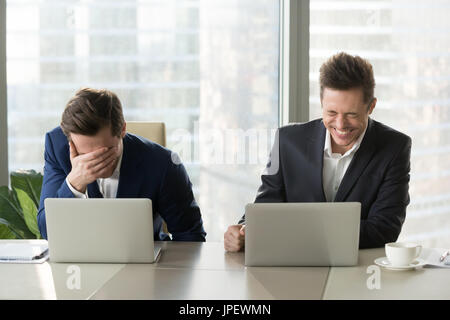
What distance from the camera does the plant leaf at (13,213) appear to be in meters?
3.54

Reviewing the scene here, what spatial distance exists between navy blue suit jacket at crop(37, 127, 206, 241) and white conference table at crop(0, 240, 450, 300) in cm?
50

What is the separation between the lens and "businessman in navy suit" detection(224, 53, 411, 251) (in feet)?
8.05

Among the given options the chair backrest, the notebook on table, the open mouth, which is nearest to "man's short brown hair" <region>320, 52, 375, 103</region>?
the open mouth

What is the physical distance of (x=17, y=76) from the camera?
153 inches

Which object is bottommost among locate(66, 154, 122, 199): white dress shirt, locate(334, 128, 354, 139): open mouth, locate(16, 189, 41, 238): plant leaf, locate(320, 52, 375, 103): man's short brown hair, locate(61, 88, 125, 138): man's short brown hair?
locate(16, 189, 41, 238): plant leaf

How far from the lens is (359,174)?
2.49 metres

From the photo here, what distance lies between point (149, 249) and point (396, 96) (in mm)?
2429

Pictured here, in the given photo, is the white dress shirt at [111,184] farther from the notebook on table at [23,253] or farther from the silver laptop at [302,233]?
the silver laptop at [302,233]

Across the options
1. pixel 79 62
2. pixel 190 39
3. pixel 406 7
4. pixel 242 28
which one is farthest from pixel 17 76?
pixel 406 7

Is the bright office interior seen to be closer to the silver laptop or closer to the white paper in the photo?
the white paper

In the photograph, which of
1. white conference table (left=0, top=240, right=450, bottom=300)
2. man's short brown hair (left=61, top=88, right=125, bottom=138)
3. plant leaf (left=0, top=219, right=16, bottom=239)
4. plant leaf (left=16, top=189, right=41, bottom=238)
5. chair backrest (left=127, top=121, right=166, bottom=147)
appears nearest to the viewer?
white conference table (left=0, top=240, right=450, bottom=300)

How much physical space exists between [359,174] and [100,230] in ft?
3.53
